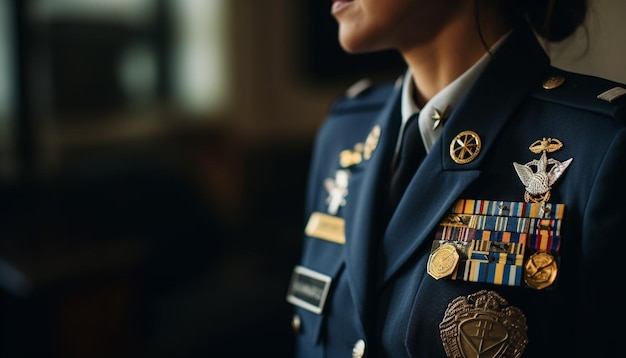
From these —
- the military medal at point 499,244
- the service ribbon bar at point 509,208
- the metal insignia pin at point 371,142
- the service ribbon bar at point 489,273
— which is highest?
the metal insignia pin at point 371,142

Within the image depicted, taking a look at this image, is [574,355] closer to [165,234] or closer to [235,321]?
[235,321]

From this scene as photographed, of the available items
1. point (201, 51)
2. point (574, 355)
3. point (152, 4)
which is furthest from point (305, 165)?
point (574, 355)

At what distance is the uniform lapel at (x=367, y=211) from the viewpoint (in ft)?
2.35

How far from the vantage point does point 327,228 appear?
0.84 m

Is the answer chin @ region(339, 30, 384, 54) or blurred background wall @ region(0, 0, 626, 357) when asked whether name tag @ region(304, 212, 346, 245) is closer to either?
chin @ region(339, 30, 384, 54)

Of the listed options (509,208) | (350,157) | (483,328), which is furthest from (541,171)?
(350,157)

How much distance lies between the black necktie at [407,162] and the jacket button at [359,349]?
135 millimetres

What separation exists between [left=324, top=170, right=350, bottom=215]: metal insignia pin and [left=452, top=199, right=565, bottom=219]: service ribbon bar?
0.60 ft

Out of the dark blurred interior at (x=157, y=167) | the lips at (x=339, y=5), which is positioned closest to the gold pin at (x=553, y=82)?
the lips at (x=339, y=5)

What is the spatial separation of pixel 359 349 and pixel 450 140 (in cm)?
22

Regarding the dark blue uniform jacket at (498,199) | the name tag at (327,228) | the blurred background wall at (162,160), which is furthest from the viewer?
the blurred background wall at (162,160)

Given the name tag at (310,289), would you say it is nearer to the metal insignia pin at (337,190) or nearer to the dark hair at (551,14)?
the metal insignia pin at (337,190)

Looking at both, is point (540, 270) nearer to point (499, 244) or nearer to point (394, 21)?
point (499, 244)

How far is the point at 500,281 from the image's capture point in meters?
0.63
